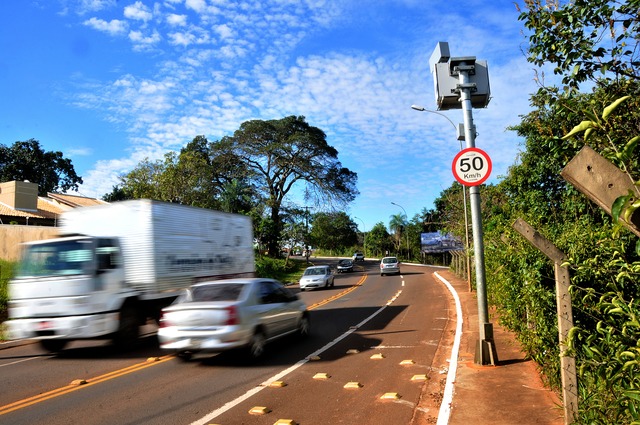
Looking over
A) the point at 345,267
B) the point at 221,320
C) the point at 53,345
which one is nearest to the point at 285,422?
the point at 221,320

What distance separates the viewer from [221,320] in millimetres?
8164

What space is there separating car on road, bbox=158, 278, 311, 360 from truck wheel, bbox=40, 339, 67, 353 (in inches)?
116

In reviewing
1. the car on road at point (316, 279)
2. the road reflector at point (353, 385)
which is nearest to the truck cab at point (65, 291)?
the road reflector at point (353, 385)

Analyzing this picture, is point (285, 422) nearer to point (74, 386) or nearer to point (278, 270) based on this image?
point (74, 386)

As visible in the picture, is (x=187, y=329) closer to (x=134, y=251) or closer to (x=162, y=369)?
(x=162, y=369)

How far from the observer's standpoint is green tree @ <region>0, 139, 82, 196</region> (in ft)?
202

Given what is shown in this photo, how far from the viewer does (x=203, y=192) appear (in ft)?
133

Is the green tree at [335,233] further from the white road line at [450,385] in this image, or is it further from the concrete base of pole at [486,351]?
the concrete base of pole at [486,351]

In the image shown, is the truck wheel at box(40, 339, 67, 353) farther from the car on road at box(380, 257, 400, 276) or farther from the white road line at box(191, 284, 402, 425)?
the car on road at box(380, 257, 400, 276)

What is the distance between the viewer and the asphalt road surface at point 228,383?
18.6 feet

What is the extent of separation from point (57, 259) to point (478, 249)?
8.09 meters

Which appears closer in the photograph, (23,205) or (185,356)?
(185,356)

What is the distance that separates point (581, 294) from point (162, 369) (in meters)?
6.66

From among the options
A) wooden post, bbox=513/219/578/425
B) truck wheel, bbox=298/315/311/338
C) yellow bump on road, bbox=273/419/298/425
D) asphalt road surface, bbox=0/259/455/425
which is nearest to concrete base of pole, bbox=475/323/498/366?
asphalt road surface, bbox=0/259/455/425
